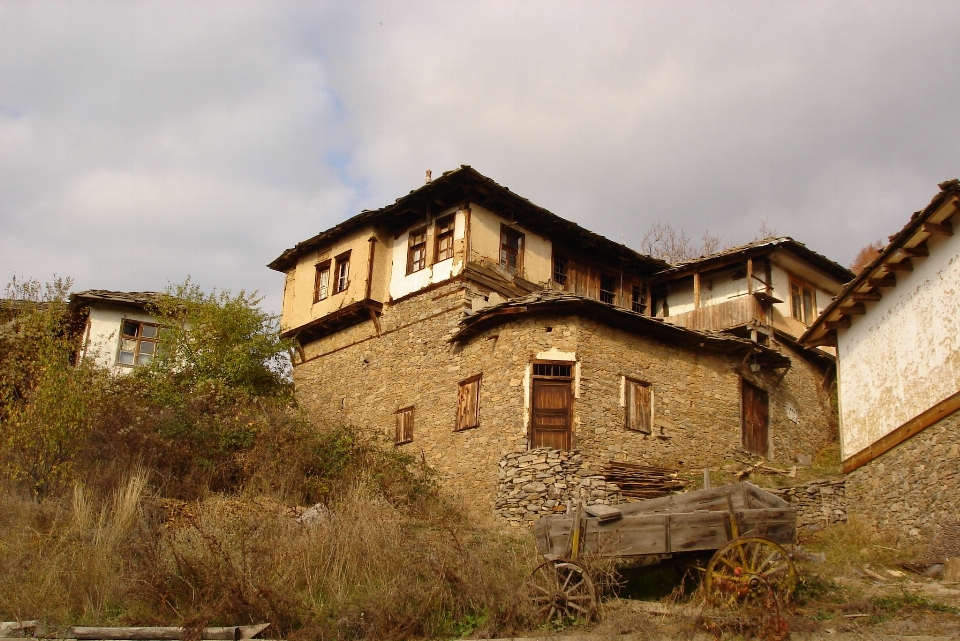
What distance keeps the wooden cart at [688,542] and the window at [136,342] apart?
1749 cm

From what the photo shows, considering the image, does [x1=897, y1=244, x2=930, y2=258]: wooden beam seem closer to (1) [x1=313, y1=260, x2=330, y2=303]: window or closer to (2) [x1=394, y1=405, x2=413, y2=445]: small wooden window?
(2) [x1=394, y1=405, x2=413, y2=445]: small wooden window

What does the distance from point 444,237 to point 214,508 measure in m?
10.2

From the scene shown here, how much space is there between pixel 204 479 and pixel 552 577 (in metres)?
8.50

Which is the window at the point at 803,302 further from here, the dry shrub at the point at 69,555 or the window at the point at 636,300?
the dry shrub at the point at 69,555

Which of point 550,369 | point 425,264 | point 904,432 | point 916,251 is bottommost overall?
point 904,432

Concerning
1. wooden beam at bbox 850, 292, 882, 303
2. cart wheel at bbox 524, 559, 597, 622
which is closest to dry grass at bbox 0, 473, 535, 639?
cart wheel at bbox 524, 559, 597, 622

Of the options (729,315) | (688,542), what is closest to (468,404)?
(729,315)

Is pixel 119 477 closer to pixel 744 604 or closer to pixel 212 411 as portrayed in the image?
pixel 212 411

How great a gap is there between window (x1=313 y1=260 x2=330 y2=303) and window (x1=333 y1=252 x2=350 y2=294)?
1.64ft

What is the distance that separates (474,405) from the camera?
830 inches

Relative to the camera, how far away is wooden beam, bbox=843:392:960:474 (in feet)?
47.3

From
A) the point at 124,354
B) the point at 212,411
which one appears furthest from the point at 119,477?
the point at 124,354

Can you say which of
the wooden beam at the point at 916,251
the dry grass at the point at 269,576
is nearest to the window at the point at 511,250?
the wooden beam at the point at 916,251

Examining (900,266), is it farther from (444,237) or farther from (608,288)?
(444,237)
